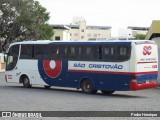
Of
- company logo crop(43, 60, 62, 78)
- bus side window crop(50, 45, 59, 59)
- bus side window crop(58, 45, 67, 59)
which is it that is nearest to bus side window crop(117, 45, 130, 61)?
bus side window crop(58, 45, 67, 59)

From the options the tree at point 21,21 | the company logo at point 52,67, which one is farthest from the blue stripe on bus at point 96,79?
the tree at point 21,21

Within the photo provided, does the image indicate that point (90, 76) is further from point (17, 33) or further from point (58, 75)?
point (17, 33)

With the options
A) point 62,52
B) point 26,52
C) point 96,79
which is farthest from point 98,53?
point 26,52

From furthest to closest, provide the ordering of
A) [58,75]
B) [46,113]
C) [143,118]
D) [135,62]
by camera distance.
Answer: [58,75] < [135,62] < [46,113] < [143,118]

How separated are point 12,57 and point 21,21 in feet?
140

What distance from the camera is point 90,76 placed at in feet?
83.3

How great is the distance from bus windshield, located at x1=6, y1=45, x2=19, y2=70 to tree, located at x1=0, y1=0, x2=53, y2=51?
41.9 meters

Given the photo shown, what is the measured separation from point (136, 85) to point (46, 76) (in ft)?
21.9

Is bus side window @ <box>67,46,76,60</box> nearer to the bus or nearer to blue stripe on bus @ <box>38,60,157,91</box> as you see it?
the bus

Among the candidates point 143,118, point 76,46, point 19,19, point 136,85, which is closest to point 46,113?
point 143,118

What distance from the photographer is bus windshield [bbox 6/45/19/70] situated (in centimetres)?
3006

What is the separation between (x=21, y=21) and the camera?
2842 inches

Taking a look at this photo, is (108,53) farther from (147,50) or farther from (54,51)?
(54,51)

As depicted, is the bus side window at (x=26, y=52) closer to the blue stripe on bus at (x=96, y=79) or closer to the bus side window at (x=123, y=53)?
the blue stripe on bus at (x=96, y=79)
